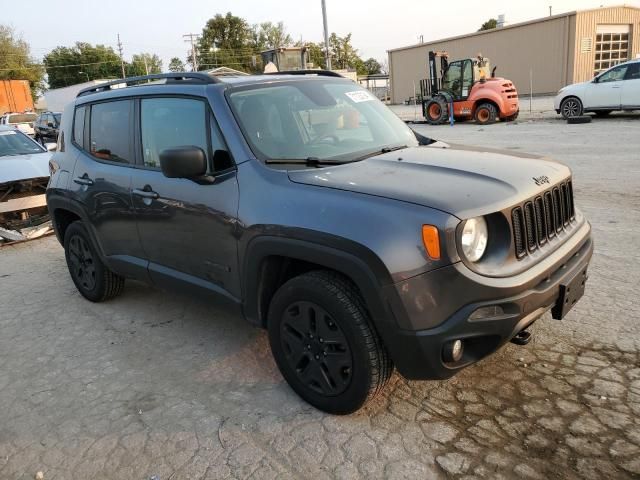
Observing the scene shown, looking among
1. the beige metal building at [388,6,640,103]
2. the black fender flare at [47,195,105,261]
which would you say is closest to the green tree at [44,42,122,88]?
the beige metal building at [388,6,640,103]

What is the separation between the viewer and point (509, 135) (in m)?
15.6

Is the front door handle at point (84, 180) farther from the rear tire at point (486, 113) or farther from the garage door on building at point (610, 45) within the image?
the garage door on building at point (610, 45)

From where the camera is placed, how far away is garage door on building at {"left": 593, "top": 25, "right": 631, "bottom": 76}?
32.0 meters

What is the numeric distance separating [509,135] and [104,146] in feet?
44.3

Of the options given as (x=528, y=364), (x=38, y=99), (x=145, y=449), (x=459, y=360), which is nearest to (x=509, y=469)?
(x=459, y=360)

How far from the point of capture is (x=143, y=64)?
88.7 metres

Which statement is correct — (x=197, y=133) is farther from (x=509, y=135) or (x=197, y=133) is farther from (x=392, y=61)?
(x=392, y=61)

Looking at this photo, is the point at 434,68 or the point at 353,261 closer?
the point at 353,261

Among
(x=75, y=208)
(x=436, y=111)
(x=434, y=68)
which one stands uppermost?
(x=434, y=68)

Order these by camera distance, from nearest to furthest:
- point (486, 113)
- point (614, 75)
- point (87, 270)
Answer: point (87, 270) < point (614, 75) < point (486, 113)

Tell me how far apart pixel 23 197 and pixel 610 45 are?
113 feet

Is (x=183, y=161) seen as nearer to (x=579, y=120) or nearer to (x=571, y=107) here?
(x=579, y=120)

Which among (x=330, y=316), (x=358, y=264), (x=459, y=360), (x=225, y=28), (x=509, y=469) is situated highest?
(x=225, y=28)

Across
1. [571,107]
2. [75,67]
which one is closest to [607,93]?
[571,107]
